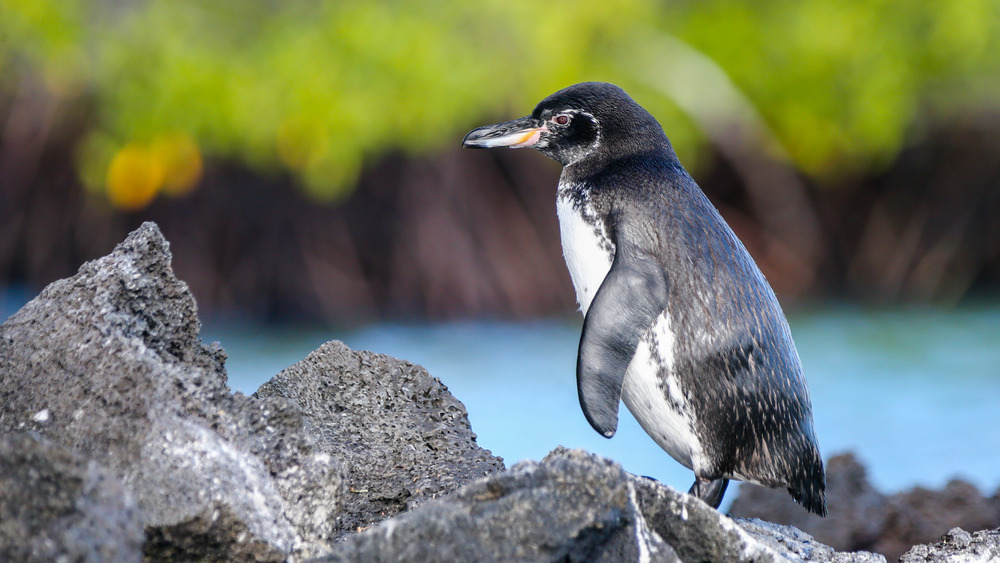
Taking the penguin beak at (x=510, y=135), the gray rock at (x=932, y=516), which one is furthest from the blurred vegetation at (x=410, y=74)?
the gray rock at (x=932, y=516)

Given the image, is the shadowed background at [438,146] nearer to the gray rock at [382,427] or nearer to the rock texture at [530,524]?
the gray rock at [382,427]

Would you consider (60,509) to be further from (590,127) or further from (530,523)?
(590,127)

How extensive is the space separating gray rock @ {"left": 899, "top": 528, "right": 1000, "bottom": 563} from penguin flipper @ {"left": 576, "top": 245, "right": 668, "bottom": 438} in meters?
0.51

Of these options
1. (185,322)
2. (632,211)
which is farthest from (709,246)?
(185,322)

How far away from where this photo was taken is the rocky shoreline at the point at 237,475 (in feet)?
2.79

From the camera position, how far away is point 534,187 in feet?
17.8

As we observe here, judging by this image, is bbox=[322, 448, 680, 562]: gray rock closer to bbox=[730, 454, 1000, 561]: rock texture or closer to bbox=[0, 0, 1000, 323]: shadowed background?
bbox=[730, 454, 1000, 561]: rock texture

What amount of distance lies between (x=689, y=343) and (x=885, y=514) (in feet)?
2.93

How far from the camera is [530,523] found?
0.91 metres

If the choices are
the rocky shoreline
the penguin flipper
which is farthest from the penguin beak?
the rocky shoreline

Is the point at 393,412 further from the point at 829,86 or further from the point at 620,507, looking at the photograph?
the point at 829,86

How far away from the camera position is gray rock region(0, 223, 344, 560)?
100 cm

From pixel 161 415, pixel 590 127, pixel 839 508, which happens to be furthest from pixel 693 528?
pixel 839 508

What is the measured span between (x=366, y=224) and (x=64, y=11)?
6.84 feet
